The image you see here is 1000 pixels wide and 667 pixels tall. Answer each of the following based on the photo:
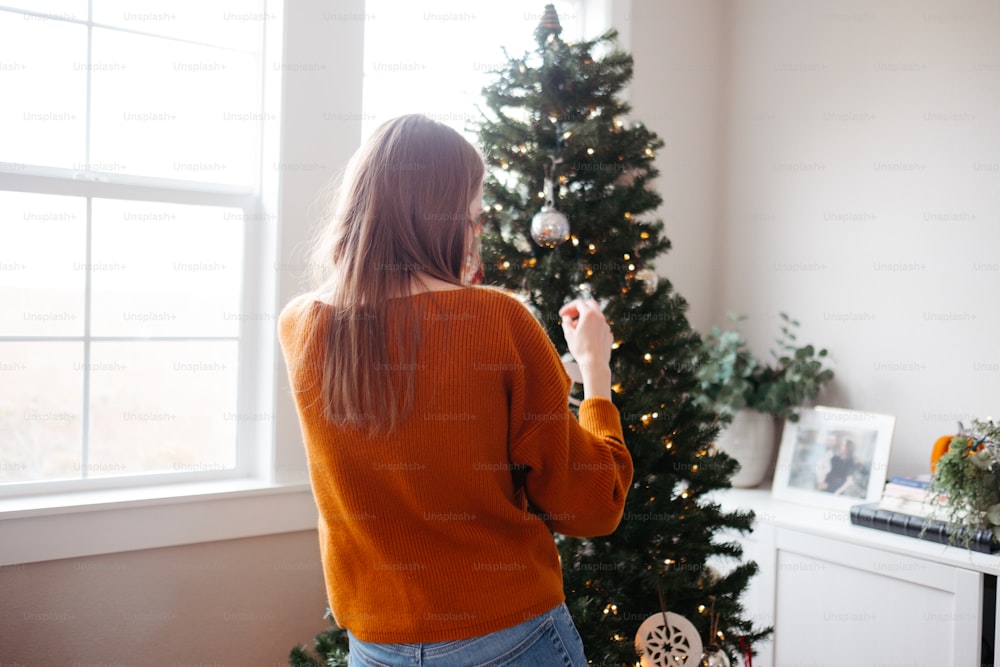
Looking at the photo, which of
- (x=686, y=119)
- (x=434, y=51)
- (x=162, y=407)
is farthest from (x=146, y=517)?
(x=686, y=119)

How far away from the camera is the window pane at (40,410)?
6.26 feet

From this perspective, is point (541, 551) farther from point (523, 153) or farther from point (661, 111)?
point (661, 111)

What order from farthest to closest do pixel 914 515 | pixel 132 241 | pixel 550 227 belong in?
pixel 914 515, pixel 132 241, pixel 550 227

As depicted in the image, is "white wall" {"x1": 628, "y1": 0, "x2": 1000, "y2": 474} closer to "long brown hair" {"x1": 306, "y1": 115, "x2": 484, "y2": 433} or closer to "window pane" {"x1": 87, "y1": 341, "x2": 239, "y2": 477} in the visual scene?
"window pane" {"x1": 87, "y1": 341, "x2": 239, "y2": 477}

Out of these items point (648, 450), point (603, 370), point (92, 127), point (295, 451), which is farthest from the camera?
point (295, 451)

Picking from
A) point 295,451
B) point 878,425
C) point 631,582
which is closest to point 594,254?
point 631,582

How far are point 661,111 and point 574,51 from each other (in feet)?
4.90

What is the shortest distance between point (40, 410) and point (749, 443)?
2.32 m

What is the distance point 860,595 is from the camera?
2.40 metres

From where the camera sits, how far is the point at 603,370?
4.20ft

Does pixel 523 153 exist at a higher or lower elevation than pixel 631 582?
higher

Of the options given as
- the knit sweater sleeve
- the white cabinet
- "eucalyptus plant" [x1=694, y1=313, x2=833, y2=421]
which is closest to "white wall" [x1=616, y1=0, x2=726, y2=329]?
"eucalyptus plant" [x1=694, y1=313, x2=833, y2=421]

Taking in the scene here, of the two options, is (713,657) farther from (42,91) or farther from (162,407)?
(42,91)

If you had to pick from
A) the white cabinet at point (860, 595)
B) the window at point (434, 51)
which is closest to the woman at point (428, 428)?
the window at point (434, 51)
